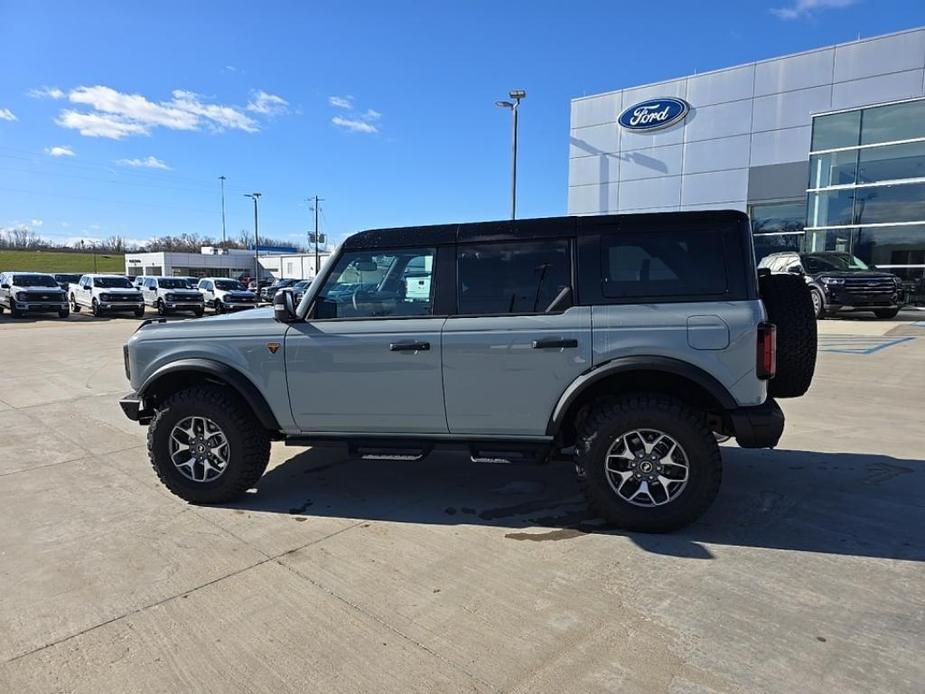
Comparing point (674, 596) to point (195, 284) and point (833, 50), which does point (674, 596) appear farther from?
point (195, 284)

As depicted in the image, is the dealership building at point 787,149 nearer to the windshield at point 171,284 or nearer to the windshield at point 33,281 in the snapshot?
the windshield at point 171,284

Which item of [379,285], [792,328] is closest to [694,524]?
[792,328]

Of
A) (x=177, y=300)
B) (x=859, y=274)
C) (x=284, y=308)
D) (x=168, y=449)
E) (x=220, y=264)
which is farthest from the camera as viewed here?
(x=220, y=264)

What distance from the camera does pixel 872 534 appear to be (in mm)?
3549

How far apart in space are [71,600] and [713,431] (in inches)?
145

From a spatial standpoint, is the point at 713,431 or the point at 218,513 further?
the point at 218,513

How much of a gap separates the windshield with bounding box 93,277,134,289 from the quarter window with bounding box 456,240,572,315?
2564cm

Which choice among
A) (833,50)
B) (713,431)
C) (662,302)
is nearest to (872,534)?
(713,431)

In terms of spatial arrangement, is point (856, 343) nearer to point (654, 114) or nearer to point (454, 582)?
point (454, 582)

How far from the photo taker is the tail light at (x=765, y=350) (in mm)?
3338

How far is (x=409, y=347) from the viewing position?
12.4 feet

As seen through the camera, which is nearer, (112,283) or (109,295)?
(109,295)

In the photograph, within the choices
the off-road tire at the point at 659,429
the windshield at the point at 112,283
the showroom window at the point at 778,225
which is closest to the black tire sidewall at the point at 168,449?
the off-road tire at the point at 659,429

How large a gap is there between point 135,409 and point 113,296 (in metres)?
22.9
